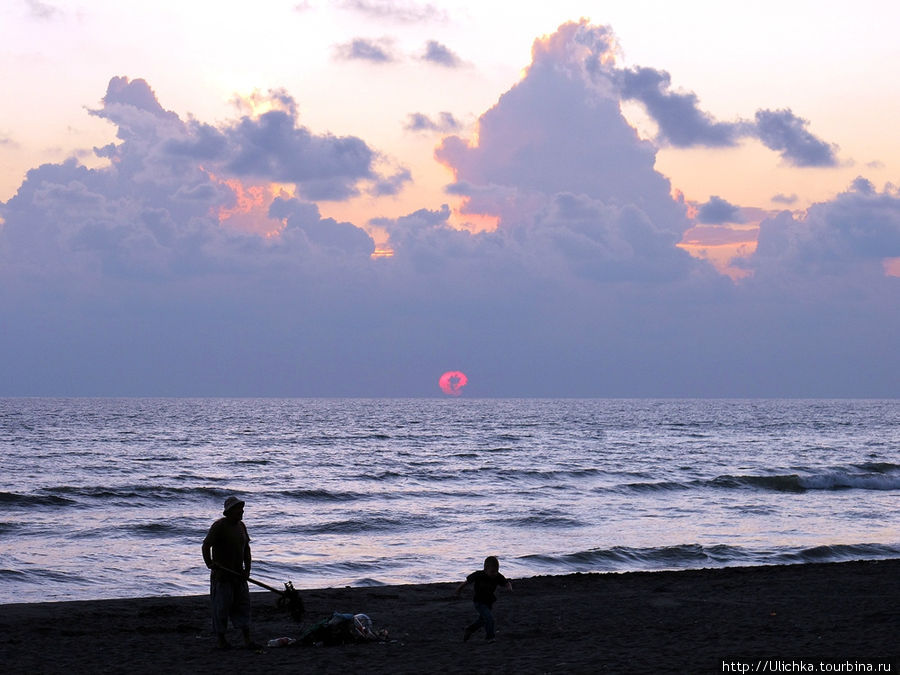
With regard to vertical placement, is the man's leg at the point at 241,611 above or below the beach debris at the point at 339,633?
above

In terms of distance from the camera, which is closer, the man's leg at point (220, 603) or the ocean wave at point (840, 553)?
the man's leg at point (220, 603)

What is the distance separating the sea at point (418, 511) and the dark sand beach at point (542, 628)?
3072 millimetres

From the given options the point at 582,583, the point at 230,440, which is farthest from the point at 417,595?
the point at 230,440

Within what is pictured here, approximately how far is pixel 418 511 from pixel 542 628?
62.4 ft

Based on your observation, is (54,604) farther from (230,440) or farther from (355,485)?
(230,440)

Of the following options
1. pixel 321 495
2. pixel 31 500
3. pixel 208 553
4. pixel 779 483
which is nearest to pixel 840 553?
pixel 208 553

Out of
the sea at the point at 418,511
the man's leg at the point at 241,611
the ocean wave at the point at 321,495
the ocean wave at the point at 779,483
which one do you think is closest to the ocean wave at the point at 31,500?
the sea at the point at 418,511

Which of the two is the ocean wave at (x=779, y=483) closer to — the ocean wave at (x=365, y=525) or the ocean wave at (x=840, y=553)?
the ocean wave at (x=365, y=525)

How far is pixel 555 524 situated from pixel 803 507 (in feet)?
36.1

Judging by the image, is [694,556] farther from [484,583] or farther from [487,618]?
[484,583]

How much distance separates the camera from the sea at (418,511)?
2250cm

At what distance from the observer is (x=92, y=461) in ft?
180

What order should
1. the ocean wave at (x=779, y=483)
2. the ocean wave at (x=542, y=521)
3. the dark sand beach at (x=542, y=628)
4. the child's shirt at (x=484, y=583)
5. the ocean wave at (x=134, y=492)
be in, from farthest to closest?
the ocean wave at (x=779, y=483) → the ocean wave at (x=134, y=492) → the ocean wave at (x=542, y=521) → the child's shirt at (x=484, y=583) → the dark sand beach at (x=542, y=628)

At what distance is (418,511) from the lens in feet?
109
